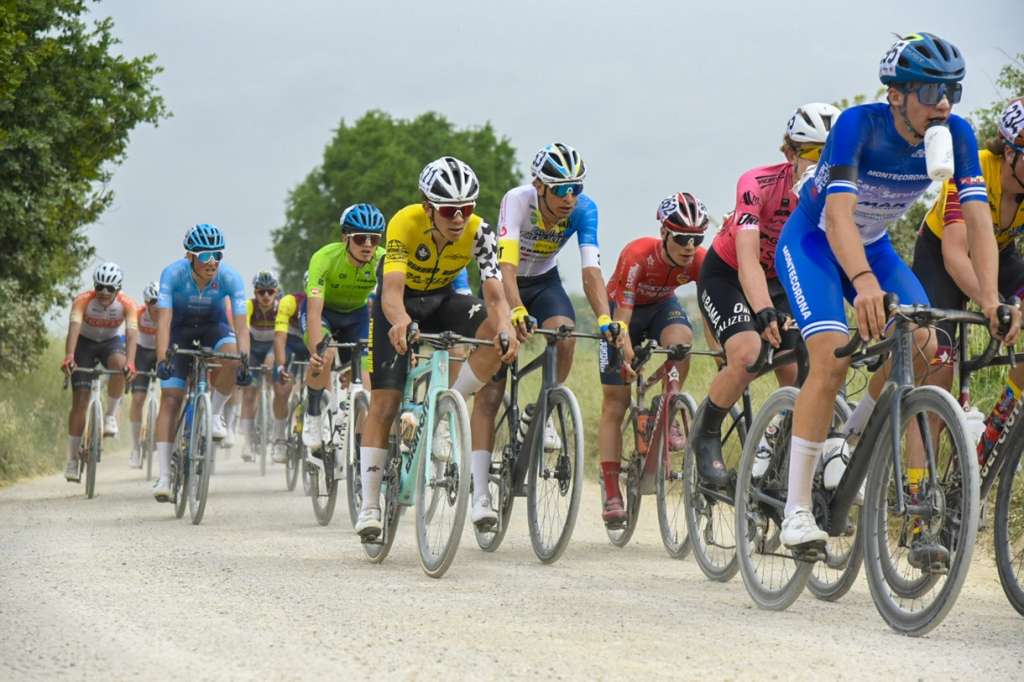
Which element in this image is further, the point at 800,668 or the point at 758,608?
the point at 758,608

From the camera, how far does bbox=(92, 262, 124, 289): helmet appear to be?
16.3 m

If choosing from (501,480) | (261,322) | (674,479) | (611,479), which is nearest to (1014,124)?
(674,479)

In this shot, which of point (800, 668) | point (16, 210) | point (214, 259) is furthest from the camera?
point (16, 210)

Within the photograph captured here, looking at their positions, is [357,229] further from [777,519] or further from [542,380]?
[777,519]

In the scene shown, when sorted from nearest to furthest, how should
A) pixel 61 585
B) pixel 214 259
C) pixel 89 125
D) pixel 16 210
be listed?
1. pixel 61 585
2. pixel 214 259
3. pixel 16 210
4. pixel 89 125

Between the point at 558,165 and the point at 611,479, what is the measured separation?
80.7 inches

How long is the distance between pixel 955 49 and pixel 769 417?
1.92m

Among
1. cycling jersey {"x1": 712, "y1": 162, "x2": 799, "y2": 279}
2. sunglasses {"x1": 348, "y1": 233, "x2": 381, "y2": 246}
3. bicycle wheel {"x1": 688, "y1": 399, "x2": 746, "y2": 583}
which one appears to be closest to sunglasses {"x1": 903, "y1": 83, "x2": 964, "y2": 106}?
cycling jersey {"x1": 712, "y1": 162, "x2": 799, "y2": 279}

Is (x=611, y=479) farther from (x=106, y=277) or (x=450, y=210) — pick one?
(x=106, y=277)

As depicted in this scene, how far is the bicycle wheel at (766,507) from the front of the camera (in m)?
7.10

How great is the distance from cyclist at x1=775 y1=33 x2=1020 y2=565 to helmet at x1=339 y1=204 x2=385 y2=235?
5.88 m

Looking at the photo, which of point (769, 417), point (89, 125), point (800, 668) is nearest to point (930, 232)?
point (769, 417)

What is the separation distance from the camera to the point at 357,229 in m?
12.4

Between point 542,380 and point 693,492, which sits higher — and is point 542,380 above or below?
above
